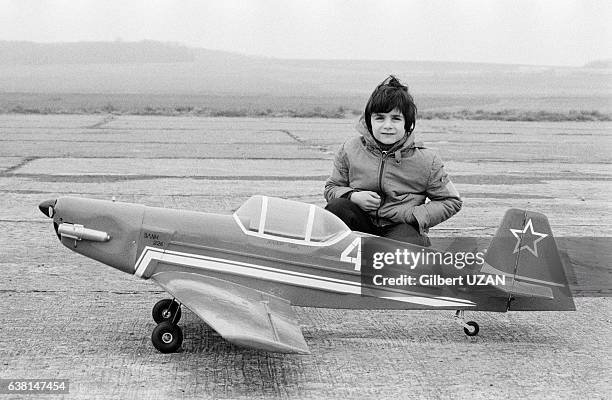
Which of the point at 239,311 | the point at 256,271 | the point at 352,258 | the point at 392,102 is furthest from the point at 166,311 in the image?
the point at 392,102

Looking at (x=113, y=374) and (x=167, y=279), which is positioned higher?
(x=167, y=279)

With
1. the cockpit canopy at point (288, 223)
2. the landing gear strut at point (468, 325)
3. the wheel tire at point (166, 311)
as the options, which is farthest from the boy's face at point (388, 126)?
the wheel tire at point (166, 311)

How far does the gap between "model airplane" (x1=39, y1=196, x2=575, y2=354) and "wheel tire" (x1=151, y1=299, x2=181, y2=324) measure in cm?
28

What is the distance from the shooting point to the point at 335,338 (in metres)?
6.29

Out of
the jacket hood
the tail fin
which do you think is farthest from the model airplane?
the jacket hood

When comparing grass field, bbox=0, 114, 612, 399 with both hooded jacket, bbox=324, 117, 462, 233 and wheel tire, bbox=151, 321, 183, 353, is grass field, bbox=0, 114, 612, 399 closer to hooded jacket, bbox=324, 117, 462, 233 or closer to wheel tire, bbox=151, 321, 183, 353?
wheel tire, bbox=151, 321, 183, 353

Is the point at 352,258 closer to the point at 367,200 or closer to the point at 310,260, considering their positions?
the point at 310,260

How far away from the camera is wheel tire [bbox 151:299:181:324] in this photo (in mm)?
6250

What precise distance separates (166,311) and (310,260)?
103cm

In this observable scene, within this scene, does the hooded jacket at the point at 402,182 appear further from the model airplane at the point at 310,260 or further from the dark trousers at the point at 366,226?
the model airplane at the point at 310,260

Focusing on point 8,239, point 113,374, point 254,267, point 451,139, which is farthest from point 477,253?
point 451,139

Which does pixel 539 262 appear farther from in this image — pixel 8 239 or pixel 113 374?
pixel 8 239

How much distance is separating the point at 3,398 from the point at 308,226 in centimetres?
216

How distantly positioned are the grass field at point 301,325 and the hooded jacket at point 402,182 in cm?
77
